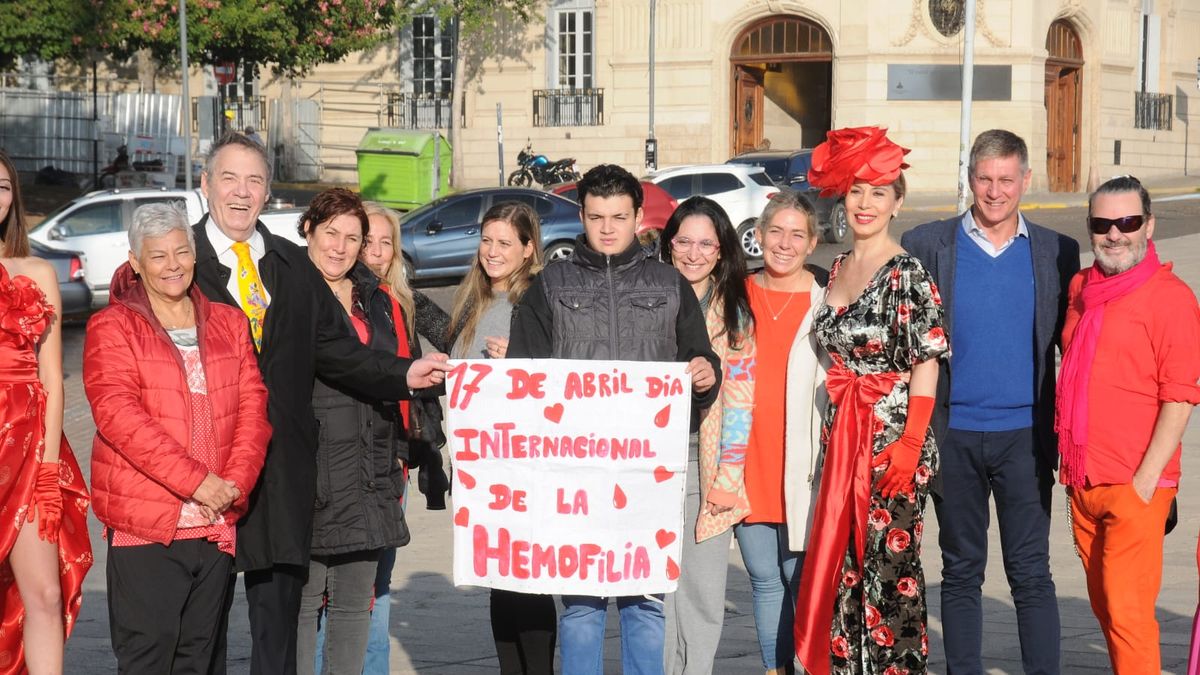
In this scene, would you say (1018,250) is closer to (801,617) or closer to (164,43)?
(801,617)

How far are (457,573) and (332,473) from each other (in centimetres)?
65

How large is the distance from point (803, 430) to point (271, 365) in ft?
6.48

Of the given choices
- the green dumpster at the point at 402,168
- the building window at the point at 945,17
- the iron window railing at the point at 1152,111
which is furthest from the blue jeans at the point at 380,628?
the iron window railing at the point at 1152,111

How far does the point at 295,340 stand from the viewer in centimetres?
564

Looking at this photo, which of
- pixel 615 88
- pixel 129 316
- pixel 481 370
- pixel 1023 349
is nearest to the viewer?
pixel 129 316

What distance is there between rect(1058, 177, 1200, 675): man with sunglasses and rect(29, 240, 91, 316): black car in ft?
47.9

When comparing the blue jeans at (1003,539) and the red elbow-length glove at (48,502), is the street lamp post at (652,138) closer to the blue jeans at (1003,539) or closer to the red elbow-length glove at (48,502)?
the blue jeans at (1003,539)

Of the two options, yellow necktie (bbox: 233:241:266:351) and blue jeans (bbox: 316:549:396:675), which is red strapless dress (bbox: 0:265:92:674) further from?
blue jeans (bbox: 316:549:396:675)

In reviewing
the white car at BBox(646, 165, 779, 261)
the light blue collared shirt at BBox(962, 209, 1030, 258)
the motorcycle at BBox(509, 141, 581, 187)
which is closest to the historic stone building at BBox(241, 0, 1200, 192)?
the motorcycle at BBox(509, 141, 581, 187)

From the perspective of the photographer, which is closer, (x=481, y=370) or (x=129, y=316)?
(x=129, y=316)

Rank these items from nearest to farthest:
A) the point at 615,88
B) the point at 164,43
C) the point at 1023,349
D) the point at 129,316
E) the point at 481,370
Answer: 1. the point at 129,316
2. the point at 481,370
3. the point at 1023,349
4. the point at 164,43
5. the point at 615,88

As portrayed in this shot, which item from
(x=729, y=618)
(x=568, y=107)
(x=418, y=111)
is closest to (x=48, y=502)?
(x=729, y=618)

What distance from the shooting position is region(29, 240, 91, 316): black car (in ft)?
59.6

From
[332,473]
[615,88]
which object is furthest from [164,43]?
[332,473]
